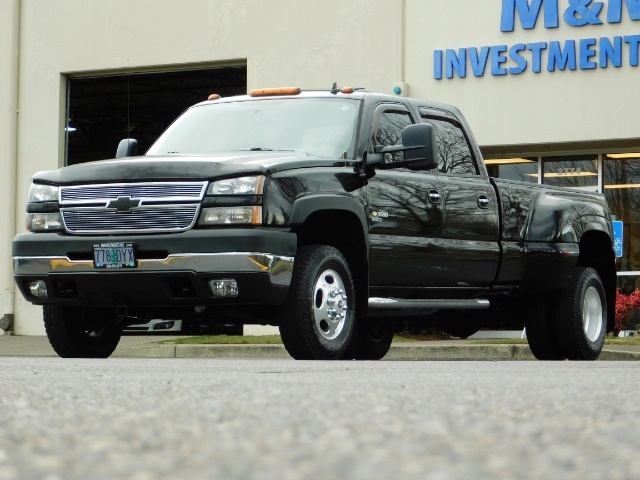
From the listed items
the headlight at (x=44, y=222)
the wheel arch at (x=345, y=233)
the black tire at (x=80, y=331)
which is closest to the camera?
the wheel arch at (x=345, y=233)

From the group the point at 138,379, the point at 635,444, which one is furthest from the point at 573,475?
the point at 138,379

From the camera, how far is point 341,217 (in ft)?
29.8

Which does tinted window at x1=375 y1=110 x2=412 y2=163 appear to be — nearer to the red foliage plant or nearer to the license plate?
the license plate

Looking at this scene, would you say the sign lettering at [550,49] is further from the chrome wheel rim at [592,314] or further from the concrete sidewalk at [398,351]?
the chrome wheel rim at [592,314]

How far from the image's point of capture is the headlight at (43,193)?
902 centimetres

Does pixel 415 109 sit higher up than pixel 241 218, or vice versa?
pixel 415 109

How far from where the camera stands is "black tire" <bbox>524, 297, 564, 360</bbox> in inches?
433

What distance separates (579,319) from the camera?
10859 millimetres

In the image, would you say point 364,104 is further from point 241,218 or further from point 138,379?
point 138,379

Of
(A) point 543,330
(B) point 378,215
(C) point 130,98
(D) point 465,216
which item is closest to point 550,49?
(C) point 130,98

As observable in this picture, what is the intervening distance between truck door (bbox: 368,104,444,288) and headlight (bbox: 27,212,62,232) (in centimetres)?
211

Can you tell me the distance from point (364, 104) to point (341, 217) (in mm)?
1110

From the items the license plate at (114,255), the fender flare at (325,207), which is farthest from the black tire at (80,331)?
the fender flare at (325,207)

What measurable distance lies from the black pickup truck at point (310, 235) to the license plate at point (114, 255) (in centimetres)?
1
